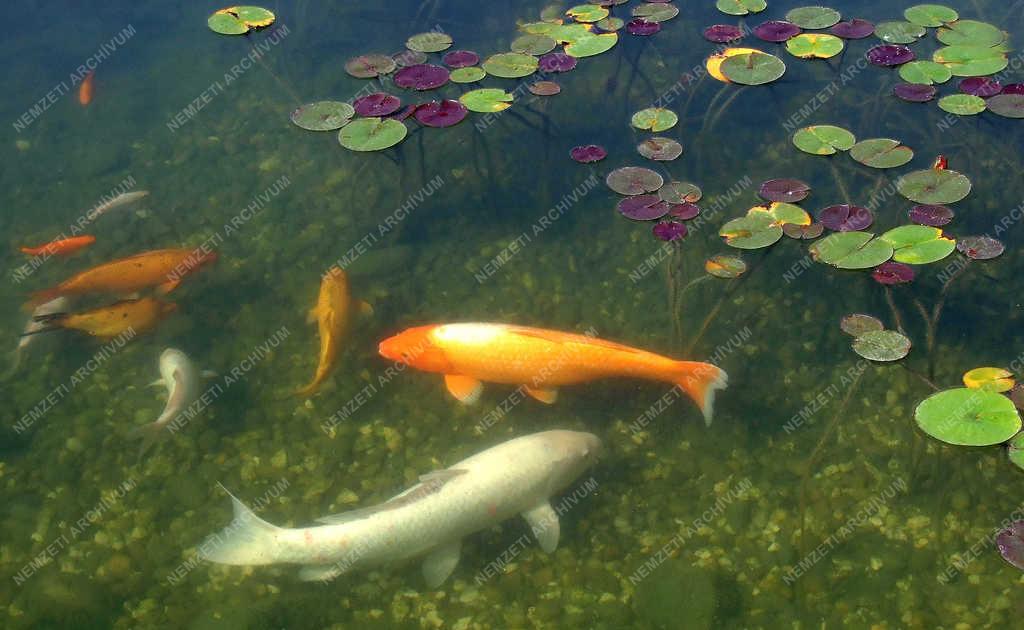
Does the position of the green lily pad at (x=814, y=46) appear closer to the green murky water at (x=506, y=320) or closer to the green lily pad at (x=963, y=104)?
the green murky water at (x=506, y=320)

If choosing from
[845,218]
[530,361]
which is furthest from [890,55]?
[530,361]

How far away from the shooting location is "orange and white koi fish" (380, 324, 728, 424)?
13.5 ft

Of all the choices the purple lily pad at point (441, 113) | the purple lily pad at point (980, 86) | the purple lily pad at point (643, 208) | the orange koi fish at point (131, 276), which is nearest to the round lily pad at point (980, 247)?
the purple lily pad at point (980, 86)

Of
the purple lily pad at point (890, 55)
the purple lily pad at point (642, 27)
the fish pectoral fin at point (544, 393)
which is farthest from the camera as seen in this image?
the purple lily pad at point (642, 27)

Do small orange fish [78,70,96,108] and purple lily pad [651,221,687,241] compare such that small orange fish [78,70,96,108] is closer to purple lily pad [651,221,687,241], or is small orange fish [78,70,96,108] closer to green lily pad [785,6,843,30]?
purple lily pad [651,221,687,241]

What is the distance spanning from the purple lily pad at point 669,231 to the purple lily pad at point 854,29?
102 inches

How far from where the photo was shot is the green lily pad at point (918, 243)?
4.55 m

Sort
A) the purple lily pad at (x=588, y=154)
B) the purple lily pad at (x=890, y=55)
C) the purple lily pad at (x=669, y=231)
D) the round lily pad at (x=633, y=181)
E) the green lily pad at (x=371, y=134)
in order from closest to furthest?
the purple lily pad at (x=669, y=231)
the round lily pad at (x=633, y=181)
the green lily pad at (x=371, y=134)
the purple lily pad at (x=588, y=154)
the purple lily pad at (x=890, y=55)

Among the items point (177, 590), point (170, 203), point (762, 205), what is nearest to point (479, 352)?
point (177, 590)

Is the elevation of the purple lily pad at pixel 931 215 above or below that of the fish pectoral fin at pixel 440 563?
above

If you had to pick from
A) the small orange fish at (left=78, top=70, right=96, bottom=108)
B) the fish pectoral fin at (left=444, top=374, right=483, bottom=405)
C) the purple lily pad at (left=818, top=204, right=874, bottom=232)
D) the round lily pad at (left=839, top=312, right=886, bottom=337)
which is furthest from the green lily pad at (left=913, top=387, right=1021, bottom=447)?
the small orange fish at (left=78, top=70, right=96, bottom=108)

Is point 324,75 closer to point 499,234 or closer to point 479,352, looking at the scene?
point 499,234

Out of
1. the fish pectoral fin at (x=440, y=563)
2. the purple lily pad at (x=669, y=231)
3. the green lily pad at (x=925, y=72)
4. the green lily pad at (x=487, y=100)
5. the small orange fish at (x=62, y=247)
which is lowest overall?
the fish pectoral fin at (x=440, y=563)

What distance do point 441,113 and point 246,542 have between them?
315cm
